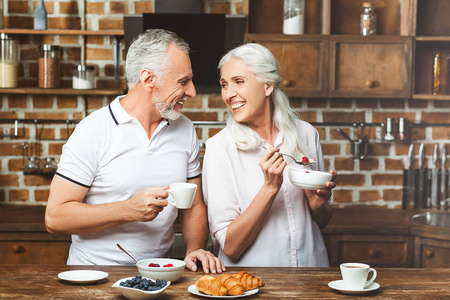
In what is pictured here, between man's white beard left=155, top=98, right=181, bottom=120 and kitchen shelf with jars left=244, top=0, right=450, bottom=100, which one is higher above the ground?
kitchen shelf with jars left=244, top=0, right=450, bottom=100

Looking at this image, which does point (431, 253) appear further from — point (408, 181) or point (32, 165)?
point (32, 165)

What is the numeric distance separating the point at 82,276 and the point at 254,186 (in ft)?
2.43

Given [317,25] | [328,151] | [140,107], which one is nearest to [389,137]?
[328,151]

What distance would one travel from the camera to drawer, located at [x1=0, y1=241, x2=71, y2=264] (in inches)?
119

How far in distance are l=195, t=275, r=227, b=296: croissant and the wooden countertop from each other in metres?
0.03

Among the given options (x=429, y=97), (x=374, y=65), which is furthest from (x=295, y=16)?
(x=429, y=97)

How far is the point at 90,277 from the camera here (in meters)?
1.70

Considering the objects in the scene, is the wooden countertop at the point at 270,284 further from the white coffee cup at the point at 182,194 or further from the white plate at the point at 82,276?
the white coffee cup at the point at 182,194

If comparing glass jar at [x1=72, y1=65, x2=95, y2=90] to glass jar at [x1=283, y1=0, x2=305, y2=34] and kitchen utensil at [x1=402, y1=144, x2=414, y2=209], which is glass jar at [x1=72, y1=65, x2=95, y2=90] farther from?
kitchen utensil at [x1=402, y1=144, x2=414, y2=209]

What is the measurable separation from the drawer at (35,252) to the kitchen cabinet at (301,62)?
1.52 metres

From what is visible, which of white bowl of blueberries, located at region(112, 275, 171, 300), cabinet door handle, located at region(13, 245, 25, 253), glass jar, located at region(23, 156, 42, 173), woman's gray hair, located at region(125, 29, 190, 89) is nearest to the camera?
white bowl of blueberries, located at region(112, 275, 171, 300)

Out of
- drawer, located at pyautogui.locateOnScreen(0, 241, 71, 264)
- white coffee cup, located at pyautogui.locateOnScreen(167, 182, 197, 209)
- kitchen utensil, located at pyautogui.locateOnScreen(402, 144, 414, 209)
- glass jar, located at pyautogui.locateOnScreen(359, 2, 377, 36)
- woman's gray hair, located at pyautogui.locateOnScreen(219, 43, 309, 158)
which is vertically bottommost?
drawer, located at pyautogui.locateOnScreen(0, 241, 71, 264)

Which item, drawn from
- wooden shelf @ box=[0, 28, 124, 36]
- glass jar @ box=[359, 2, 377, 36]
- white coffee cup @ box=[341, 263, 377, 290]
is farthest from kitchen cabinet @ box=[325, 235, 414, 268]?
wooden shelf @ box=[0, 28, 124, 36]

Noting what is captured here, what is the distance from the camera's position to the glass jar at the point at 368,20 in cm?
336
